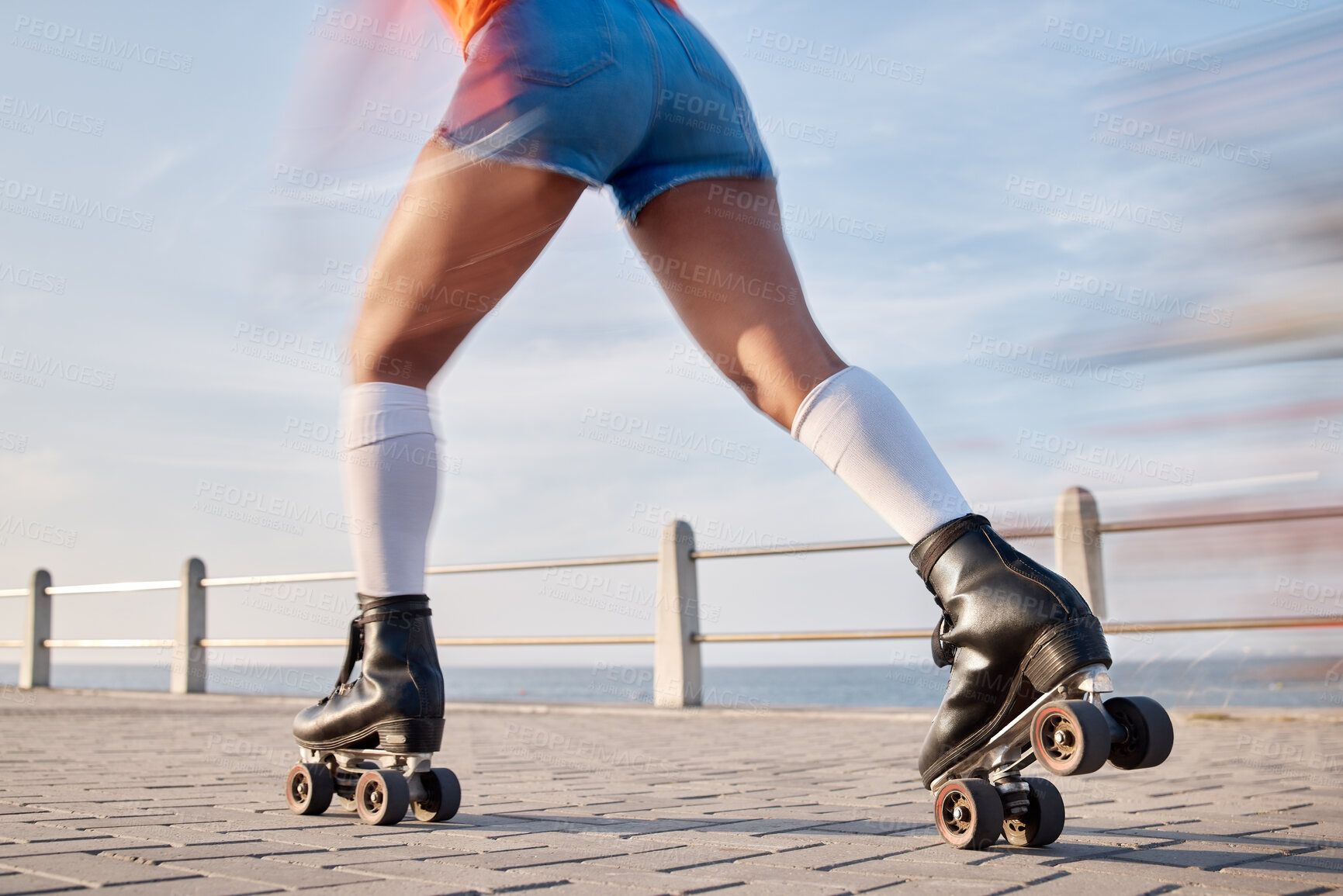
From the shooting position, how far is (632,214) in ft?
7.72

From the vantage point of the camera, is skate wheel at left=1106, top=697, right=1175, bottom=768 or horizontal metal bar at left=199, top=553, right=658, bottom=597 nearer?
skate wheel at left=1106, top=697, right=1175, bottom=768

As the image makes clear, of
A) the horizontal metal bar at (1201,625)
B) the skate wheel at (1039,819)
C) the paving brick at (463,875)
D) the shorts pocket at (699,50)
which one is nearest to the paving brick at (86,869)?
the paving brick at (463,875)

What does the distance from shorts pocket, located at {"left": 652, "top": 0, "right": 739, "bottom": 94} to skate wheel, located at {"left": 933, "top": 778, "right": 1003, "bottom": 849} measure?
1340 mm

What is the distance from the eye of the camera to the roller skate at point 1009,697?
1654 mm

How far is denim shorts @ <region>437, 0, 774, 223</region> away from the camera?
78.6 inches

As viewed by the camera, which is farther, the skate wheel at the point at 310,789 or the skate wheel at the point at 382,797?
the skate wheel at the point at 310,789

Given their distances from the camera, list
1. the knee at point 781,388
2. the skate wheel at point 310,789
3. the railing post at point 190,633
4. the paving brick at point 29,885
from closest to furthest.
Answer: the paving brick at point 29,885 → the knee at point 781,388 → the skate wheel at point 310,789 → the railing post at point 190,633

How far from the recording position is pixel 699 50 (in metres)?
2.28

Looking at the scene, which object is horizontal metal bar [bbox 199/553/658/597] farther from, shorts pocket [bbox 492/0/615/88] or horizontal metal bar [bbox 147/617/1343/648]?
shorts pocket [bbox 492/0/615/88]

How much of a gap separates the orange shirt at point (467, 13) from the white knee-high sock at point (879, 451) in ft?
2.90

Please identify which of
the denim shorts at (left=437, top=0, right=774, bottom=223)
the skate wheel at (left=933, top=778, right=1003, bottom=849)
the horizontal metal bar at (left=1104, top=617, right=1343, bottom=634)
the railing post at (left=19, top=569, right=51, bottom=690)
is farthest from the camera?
the railing post at (left=19, top=569, right=51, bottom=690)

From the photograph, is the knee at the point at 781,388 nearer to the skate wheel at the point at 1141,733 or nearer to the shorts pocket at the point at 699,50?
the shorts pocket at the point at 699,50

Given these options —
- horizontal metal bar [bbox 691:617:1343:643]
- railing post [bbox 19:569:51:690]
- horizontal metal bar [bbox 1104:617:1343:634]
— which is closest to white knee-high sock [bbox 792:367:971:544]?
horizontal metal bar [bbox 691:617:1343:643]

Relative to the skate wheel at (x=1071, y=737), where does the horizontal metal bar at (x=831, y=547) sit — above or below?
above
